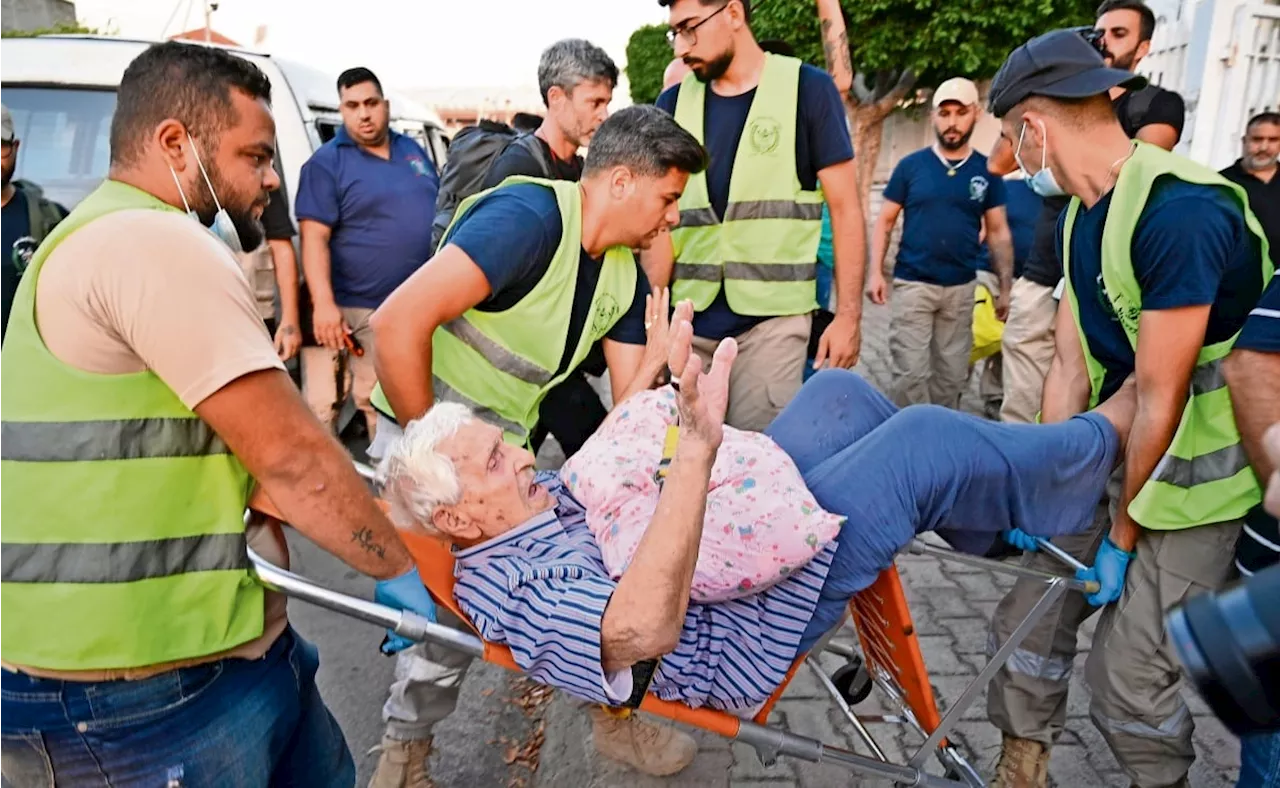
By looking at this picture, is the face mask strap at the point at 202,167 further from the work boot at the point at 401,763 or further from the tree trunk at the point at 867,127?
the tree trunk at the point at 867,127

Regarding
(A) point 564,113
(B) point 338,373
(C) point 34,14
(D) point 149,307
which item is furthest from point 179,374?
(C) point 34,14

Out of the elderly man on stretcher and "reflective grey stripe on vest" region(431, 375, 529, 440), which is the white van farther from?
the elderly man on stretcher

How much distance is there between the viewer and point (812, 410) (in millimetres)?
2420

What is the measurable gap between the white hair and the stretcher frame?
0.24 feet

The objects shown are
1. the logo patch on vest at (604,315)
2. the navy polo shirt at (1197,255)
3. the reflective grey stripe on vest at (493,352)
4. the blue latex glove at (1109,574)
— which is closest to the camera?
the navy polo shirt at (1197,255)

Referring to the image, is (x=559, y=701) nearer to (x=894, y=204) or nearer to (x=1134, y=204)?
(x=1134, y=204)

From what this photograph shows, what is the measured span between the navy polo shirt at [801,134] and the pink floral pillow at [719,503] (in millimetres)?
1167

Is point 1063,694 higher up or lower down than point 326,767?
lower down

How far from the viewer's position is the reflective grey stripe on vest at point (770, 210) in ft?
10.8

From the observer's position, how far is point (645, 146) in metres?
2.44

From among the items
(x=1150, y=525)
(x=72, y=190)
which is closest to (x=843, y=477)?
(x=1150, y=525)

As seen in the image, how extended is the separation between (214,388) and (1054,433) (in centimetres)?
181

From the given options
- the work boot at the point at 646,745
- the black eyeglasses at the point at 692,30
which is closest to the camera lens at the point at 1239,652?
the work boot at the point at 646,745

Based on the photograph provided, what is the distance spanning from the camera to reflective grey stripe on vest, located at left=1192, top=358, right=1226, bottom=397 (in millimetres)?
1978
